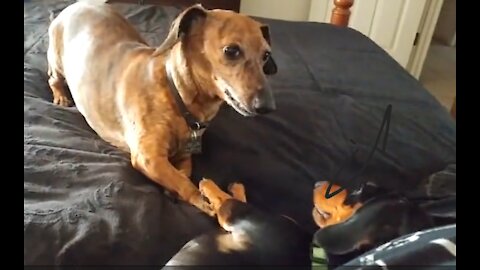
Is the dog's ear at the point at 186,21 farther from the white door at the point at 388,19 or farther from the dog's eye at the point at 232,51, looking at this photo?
the white door at the point at 388,19

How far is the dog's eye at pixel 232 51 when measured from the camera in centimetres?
95

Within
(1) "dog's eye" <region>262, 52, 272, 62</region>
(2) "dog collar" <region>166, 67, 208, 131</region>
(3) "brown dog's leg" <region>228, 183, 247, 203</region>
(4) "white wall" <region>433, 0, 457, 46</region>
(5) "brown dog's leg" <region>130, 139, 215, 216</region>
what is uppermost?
(1) "dog's eye" <region>262, 52, 272, 62</region>

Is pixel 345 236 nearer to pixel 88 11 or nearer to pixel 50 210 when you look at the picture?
pixel 50 210

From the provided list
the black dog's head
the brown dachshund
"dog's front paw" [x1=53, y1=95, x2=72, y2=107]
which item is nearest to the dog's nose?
the brown dachshund

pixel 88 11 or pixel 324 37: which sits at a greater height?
pixel 88 11

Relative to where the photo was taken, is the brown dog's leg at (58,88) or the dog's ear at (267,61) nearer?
the dog's ear at (267,61)

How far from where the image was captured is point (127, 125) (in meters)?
1.05

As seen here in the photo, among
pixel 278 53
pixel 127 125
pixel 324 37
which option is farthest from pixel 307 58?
pixel 127 125

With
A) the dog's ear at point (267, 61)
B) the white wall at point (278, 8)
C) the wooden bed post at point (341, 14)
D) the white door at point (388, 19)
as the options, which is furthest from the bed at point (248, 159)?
the white wall at point (278, 8)

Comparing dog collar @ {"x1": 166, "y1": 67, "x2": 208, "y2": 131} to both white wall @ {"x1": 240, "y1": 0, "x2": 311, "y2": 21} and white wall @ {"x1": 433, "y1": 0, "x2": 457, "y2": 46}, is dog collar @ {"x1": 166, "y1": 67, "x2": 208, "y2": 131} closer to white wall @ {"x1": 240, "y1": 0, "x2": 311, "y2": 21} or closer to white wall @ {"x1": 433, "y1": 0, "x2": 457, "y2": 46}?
white wall @ {"x1": 240, "y1": 0, "x2": 311, "y2": 21}

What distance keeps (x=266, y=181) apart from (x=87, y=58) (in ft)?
1.69

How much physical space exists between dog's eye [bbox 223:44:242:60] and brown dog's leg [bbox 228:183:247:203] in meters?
0.26

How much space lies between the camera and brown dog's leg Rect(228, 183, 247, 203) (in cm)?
96
